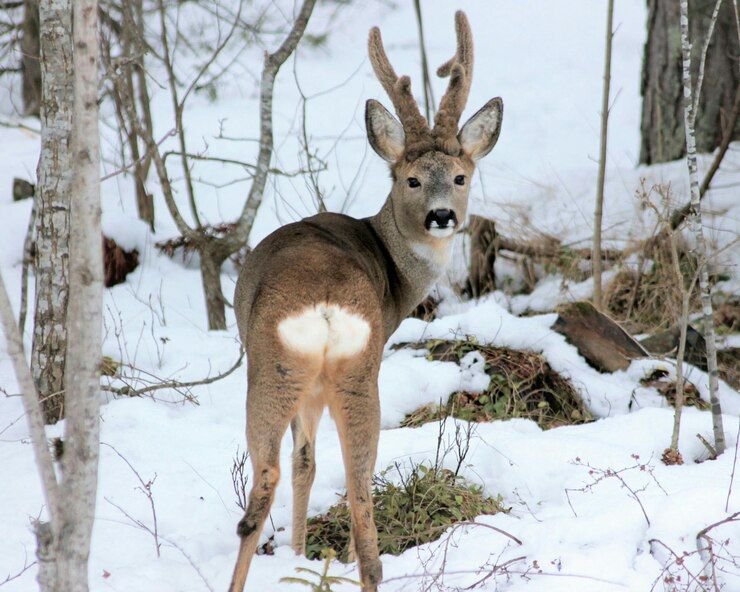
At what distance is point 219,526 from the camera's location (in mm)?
4695

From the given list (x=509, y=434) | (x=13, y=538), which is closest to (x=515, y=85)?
(x=509, y=434)

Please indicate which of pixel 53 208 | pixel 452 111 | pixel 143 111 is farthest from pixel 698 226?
pixel 143 111

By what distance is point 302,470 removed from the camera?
4.83m

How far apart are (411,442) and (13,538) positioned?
6.87 feet

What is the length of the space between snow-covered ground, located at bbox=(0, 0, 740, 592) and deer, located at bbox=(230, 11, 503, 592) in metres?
0.34

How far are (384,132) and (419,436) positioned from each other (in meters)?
1.67

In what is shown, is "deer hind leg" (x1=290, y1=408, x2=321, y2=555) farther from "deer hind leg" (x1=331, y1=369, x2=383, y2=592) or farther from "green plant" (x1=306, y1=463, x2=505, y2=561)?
"deer hind leg" (x1=331, y1=369, x2=383, y2=592)

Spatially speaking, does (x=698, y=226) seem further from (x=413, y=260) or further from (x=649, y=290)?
(x=649, y=290)

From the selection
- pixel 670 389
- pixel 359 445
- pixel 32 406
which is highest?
pixel 32 406

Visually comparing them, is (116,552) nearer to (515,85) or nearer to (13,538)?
(13,538)

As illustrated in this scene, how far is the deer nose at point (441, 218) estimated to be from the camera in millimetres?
4855

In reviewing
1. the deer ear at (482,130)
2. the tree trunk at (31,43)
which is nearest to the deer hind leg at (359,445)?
the deer ear at (482,130)

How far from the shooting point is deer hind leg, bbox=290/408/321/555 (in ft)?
15.2

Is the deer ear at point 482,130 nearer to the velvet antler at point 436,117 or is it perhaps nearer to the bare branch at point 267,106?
the velvet antler at point 436,117
